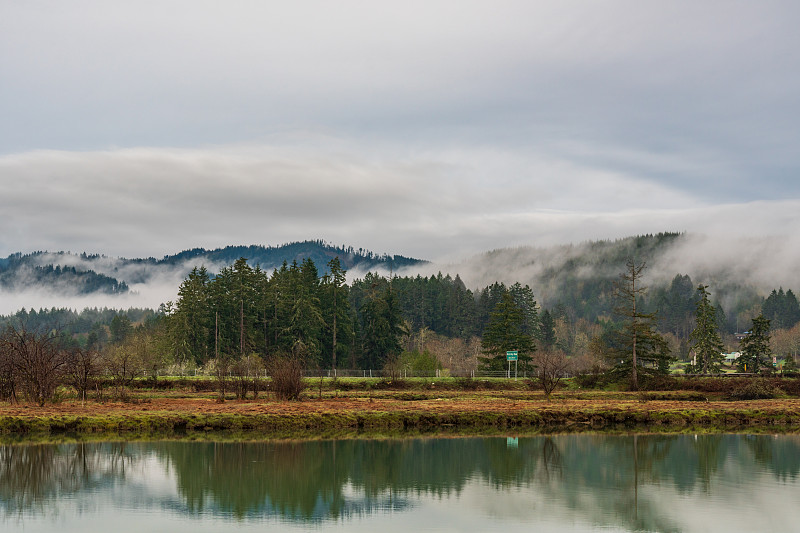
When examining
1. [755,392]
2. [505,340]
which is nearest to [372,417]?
[755,392]

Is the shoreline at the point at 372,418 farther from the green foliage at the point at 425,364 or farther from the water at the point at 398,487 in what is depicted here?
the green foliage at the point at 425,364

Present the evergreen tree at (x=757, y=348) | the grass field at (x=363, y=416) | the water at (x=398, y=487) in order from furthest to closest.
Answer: the evergreen tree at (x=757, y=348), the grass field at (x=363, y=416), the water at (x=398, y=487)

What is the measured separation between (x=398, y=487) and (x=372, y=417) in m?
18.0

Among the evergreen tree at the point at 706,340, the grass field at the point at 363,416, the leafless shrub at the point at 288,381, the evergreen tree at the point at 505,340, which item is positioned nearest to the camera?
the grass field at the point at 363,416

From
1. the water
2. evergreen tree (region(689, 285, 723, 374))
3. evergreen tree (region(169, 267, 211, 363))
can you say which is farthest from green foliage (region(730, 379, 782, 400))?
evergreen tree (region(169, 267, 211, 363))

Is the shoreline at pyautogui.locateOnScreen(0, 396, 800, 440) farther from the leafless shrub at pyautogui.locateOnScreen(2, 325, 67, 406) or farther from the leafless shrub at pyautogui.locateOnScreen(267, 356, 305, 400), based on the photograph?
the leafless shrub at pyautogui.locateOnScreen(2, 325, 67, 406)

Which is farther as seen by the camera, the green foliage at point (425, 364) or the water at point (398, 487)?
the green foliage at point (425, 364)

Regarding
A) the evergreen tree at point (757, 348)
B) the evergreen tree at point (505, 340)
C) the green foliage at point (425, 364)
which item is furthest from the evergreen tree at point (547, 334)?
the green foliage at point (425, 364)

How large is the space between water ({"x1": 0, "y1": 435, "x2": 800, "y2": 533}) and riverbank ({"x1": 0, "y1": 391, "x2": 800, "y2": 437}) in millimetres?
5798

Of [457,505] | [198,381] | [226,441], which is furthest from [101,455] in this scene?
[198,381]

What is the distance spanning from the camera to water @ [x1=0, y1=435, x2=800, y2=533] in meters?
19.9

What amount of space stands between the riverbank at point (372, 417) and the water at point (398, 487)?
580cm

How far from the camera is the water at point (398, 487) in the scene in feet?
→ 65.3

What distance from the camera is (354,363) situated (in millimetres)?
110938
